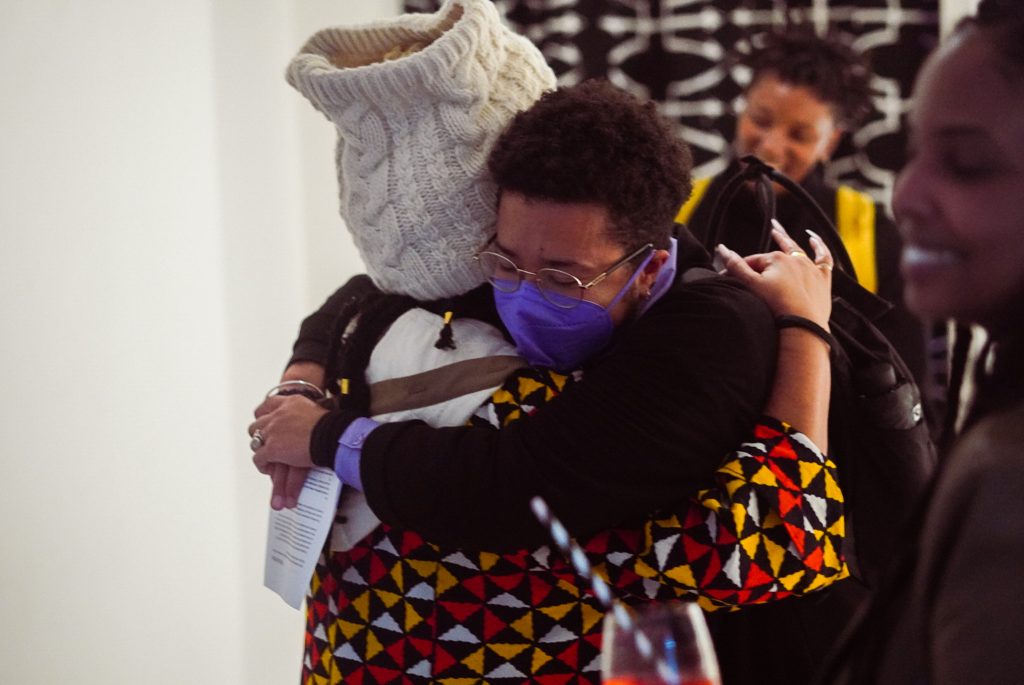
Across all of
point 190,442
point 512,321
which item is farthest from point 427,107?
point 190,442

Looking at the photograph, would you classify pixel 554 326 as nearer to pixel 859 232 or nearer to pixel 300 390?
pixel 300 390

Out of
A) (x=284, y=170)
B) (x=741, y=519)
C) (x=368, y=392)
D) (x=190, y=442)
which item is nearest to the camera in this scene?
(x=741, y=519)

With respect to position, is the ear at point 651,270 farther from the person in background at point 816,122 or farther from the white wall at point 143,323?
the person in background at point 816,122

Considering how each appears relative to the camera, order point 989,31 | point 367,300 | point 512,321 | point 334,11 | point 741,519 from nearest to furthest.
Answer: point 989,31
point 741,519
point 512,321
point 367,300
point 334,11

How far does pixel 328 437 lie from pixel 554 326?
0.97 ft

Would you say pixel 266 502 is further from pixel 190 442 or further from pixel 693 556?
pixel 693 556

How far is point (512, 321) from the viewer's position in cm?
121

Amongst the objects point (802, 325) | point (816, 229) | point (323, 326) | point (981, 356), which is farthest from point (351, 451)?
point (816, 229)

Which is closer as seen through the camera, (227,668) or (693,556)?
(693,556)

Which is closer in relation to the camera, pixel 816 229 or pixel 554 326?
pixel 554 326

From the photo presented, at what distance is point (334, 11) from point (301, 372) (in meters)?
1.69

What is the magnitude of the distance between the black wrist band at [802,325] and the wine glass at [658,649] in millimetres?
499

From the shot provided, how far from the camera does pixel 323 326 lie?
1.56m

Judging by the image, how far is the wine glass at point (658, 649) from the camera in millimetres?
707
